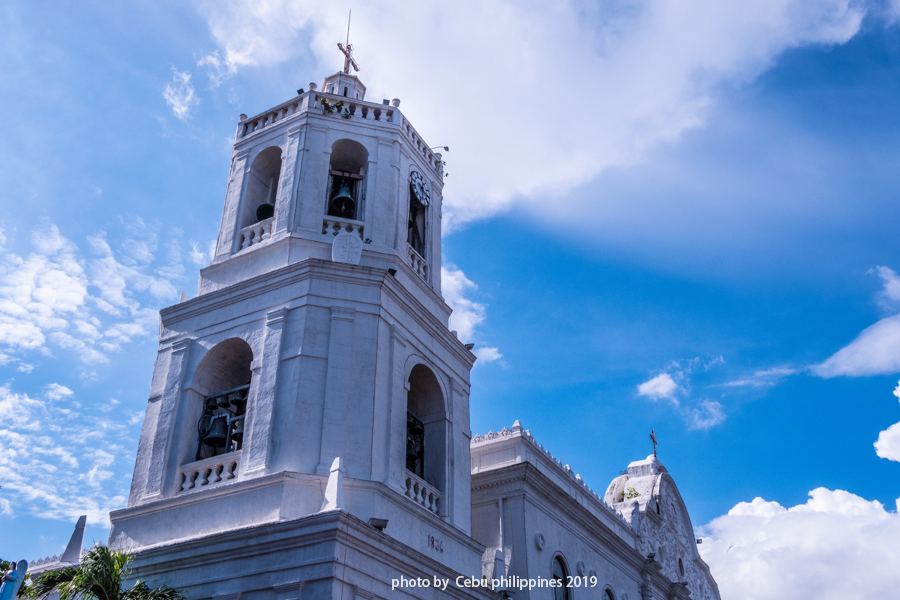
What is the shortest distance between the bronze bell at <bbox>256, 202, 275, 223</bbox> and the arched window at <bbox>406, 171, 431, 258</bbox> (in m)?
3.25

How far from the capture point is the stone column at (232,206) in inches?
762

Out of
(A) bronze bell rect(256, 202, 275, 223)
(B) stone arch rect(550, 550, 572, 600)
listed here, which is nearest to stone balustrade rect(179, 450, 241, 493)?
(A) bronze bell rect(256, 202, 275, 223)

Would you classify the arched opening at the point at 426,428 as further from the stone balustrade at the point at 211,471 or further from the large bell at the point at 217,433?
the large bell at the point at 217,433

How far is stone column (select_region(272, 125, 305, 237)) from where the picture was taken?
18672 millimetres

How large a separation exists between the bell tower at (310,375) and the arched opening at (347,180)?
50 millimetres

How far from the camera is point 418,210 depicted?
21.5 meters

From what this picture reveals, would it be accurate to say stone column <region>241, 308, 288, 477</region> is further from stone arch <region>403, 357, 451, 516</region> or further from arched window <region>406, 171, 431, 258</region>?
arched window <region>406, 171, 431, 258</region>

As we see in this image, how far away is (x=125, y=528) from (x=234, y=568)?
316 centimetres

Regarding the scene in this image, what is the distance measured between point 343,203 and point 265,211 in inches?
75.0

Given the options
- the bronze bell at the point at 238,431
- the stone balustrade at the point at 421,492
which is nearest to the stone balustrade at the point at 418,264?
the stone balustrade at the point at 421,492

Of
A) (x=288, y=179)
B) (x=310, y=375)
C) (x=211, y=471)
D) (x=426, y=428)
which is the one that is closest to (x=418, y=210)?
(x=288, y=179)

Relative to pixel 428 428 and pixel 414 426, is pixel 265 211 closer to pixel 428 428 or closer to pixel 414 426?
pixel 414 426

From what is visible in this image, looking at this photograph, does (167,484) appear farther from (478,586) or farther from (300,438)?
(478,586)

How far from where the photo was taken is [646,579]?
1091 inches
